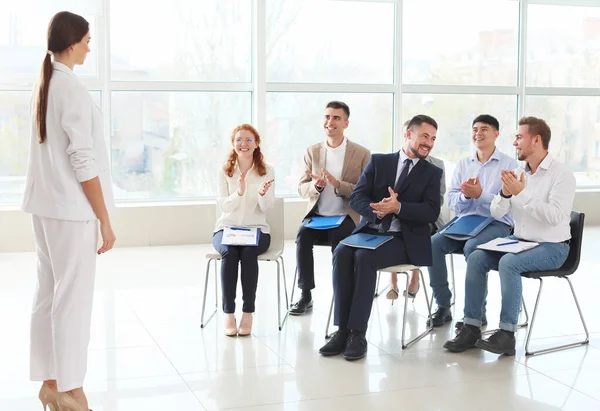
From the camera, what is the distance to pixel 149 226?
324 inches

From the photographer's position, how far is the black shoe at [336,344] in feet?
14.1

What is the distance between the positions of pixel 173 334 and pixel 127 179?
4.00 m

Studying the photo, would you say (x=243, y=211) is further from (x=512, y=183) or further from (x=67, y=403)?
(x=67, y=403)


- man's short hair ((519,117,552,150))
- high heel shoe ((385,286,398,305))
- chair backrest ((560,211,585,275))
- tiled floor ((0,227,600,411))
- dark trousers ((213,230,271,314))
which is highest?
man's short hair ((519,117,552,150))

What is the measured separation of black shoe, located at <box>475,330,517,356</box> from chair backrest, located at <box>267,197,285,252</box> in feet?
4.50

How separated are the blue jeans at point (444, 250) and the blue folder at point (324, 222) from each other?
0.59m

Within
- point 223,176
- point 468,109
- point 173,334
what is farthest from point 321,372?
point 468,109

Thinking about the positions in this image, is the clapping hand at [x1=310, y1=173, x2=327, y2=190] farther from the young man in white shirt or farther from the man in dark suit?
the young man in white shirt

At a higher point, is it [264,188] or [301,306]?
[264,188]

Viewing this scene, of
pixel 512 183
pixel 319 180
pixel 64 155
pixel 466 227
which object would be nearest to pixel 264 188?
pixel 319 180

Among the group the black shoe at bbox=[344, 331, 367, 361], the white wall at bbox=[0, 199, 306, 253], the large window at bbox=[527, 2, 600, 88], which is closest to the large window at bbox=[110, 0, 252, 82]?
the white wall at bbox=[0, 199, 306, 253]

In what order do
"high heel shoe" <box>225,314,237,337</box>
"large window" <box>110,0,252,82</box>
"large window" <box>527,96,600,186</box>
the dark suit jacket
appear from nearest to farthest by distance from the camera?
the dark suit jacket → "high heel shoe" <box>225,314,237,337</box> → "large window" <box>110,0,252,82</box> → "large window" <box>527,96,600,186</box>

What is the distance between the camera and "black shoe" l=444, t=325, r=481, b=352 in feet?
14.3

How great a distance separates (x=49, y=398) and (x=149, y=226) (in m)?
5.05
